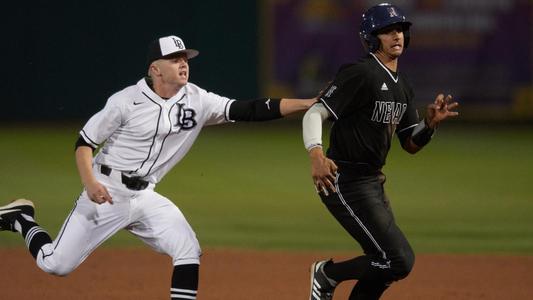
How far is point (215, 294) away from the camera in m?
7.09

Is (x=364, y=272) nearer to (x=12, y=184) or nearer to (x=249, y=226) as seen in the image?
(x=249, y=226)

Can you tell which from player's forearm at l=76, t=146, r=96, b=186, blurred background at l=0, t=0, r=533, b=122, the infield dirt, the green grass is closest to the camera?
player's forearm at l=76, t=146, r=96, b=186

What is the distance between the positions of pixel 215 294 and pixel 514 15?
12887 millimetres

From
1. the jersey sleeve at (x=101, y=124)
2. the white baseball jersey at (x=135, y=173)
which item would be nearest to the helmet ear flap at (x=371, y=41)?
the white baseball jersey at (x=135, y=173)

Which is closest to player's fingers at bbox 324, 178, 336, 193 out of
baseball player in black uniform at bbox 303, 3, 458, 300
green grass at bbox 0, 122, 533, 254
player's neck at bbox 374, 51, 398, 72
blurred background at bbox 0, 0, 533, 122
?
baseball player in black uniform at bbox 303, 3, 458, 300

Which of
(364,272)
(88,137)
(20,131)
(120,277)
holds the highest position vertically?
(88,137)

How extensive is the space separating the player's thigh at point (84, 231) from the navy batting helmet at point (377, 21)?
174cm

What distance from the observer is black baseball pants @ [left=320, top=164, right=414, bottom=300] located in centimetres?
566

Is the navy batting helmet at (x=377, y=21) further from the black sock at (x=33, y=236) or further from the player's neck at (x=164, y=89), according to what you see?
the black sock at (x=33, y=236)

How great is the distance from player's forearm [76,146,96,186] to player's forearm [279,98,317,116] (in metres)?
1.19

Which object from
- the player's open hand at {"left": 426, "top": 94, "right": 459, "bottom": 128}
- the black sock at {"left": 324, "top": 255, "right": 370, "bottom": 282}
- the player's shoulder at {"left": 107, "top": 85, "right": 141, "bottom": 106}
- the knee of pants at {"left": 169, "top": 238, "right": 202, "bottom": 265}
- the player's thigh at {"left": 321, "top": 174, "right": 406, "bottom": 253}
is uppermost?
the player's shoulder at {"left": 107, "top": 85, "right": 141, "bottom": 106}

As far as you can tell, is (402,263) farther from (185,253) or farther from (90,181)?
(90,181)

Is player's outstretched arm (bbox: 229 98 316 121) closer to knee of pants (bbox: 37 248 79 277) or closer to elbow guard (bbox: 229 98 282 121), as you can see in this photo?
elbow guard (bbox: 229 98 282 121)

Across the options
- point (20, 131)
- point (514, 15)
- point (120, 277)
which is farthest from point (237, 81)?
point (120, 277)
